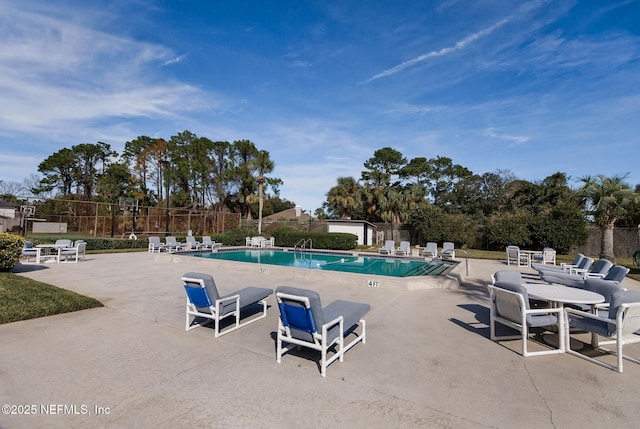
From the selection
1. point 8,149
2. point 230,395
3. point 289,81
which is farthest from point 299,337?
point 8,149

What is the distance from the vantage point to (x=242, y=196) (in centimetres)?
3347

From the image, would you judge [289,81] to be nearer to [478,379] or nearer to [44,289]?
[44,289]

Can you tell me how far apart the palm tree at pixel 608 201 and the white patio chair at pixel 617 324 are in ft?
46.8

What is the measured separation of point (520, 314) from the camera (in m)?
3.83

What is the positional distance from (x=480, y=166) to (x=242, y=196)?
2402cm

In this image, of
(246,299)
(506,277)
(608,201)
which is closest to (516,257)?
(608,201)

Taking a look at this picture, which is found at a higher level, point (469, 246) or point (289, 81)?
point (289, 81)

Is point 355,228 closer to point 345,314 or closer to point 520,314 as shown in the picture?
point 520,314

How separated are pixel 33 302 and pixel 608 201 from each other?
68.4 ft

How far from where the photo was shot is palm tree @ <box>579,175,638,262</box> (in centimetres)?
1457

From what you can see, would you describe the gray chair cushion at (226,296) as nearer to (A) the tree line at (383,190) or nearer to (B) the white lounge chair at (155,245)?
(B) the white lounge chair at (155,245)

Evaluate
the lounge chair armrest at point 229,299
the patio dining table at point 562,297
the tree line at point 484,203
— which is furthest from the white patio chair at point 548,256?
the lounge chair armrest at point 229,299

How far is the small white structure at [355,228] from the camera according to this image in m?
23.0

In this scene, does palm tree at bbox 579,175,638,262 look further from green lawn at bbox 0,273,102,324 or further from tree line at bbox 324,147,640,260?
green lawn at bbox 0,273,102,324
